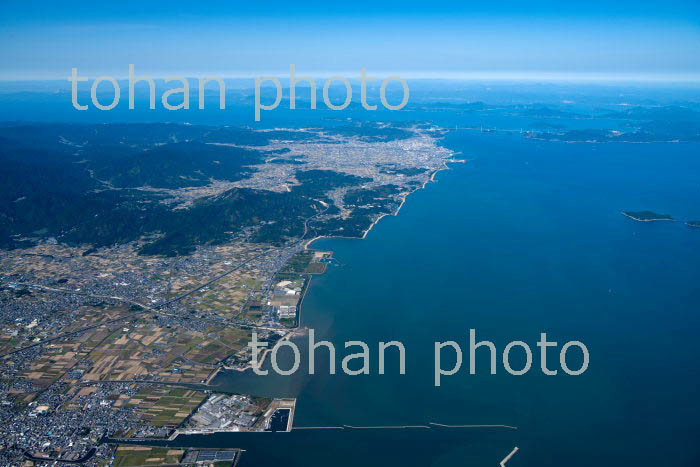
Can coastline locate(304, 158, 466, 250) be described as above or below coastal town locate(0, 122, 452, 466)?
above

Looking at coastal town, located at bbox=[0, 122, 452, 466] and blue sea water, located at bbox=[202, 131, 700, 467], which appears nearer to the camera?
coastal town, located at bbox=[0, 122, 452, 466]

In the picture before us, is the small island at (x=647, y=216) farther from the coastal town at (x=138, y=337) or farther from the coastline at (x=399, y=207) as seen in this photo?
the coastal town at (x=138, y=337)

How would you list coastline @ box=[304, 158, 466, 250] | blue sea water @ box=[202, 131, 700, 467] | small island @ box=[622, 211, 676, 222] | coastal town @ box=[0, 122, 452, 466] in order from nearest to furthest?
coastal town @ box=[0, 122, 452, 466]
blue sea water @ box=[202, 131, 700, 467]
coastline @ box=[304, 158, 466, 250]
small island @ box=[622, 211, 676, 222]

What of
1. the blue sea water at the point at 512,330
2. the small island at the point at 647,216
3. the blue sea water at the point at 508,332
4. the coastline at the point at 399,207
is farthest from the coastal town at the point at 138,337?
the small island at the point at 647,216

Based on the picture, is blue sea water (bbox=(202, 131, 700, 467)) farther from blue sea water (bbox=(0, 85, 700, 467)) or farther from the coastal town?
the coastal town

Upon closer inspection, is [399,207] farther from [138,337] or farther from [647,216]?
[138,337]

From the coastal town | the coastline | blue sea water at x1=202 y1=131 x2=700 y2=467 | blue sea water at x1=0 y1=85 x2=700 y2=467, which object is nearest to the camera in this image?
the coastal town

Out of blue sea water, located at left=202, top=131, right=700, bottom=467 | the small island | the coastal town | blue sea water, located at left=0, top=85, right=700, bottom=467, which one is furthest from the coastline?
the small island

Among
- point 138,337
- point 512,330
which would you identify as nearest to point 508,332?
point 512,330
